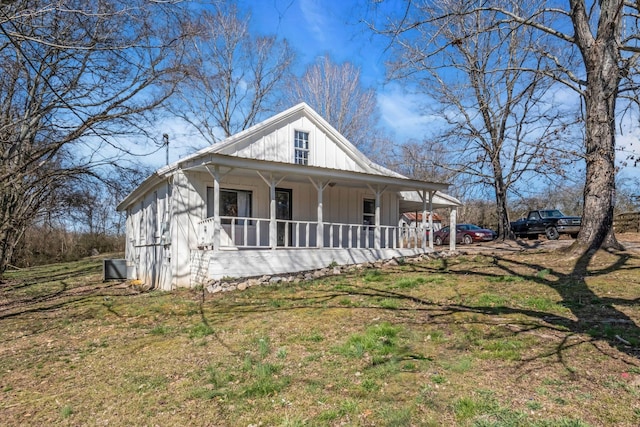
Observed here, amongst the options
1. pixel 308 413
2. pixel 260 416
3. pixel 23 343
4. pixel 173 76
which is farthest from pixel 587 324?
pixel 173 76

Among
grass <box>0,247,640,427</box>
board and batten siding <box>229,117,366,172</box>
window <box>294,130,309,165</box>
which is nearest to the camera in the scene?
grass <box>0,247,640,427</box>

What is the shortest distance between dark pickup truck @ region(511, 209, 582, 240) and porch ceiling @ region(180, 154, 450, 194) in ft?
24.6

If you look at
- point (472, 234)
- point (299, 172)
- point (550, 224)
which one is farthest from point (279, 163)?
point (472, 234)

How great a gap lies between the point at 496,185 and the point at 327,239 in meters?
9.34

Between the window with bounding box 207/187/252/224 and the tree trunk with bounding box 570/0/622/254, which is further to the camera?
the window with bounding box 207/187/252/224

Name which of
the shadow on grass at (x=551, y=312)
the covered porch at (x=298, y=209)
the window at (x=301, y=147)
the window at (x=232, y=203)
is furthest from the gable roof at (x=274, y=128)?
the shadow on grass at (x=551, y=312)

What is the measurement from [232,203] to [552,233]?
15488 mm

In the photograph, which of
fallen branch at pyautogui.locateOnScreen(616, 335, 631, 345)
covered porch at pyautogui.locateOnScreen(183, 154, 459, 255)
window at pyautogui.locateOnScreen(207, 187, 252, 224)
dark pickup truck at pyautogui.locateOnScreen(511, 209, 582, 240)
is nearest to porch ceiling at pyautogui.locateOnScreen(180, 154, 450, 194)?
covered porch at pyautogui.locateOnScreen(183, 154, 459, 255)

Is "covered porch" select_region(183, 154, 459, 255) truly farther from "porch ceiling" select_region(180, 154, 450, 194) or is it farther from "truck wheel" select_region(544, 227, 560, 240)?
"truck wheel" select_region(544, 227, 560, 240)

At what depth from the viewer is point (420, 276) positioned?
10.5 metres

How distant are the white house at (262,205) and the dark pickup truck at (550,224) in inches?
220

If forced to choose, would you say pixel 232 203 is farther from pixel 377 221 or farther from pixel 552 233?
pixel 552 233

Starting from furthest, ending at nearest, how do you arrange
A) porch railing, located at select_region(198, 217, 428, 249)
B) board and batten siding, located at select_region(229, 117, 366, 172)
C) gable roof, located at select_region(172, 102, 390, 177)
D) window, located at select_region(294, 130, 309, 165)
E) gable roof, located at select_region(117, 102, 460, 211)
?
1. window, located at select_region(294, 130, 309, 165)
2. board and batten siding, located at select_region(229, 117, 366, 172)
3. gable roof, located at select_region(172, 102, 390, 177)
4. porch railing, located at select_region(198, 217, 428, 249)
5. gable roof, located at select_region(117, 102, 460, 211)

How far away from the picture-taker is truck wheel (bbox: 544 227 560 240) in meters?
19.8
